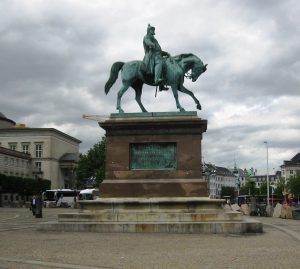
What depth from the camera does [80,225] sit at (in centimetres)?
2072

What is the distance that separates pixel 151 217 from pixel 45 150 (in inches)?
4482

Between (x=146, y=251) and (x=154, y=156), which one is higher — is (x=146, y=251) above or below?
below

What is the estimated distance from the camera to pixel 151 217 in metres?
21.1

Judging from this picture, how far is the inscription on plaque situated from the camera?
74.5ft

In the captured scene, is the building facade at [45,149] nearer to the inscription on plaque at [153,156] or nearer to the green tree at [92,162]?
the green tree at [92,162]

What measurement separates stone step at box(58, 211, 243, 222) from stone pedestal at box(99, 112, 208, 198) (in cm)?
123

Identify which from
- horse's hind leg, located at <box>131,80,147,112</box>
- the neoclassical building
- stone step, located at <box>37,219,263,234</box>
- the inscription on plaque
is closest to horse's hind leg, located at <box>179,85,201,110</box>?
horse's hind leg, located at <box>131,80,147,112</box>

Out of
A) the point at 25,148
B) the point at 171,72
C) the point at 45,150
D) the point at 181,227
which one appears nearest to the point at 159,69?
the point at 171,72

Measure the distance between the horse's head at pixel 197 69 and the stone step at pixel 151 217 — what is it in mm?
6796

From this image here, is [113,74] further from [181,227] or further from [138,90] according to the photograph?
[181,227]

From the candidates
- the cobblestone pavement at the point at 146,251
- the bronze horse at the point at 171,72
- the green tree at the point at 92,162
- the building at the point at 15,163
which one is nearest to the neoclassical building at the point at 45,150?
the building at the point at 15,163

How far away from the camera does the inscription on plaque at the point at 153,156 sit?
74.5ft

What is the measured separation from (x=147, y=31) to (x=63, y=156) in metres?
116

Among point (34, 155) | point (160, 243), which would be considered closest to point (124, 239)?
point (160, 243)
